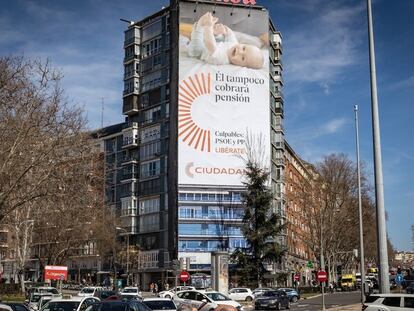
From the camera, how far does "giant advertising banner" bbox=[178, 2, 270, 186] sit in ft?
282

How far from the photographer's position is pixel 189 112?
87.4 m

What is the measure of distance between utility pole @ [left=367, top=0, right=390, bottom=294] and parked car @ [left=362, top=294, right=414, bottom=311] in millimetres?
2631

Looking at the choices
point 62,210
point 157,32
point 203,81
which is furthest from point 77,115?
point 157,32

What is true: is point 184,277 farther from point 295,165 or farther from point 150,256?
point 295,165

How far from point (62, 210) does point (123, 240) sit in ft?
199

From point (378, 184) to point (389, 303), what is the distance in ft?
18.8

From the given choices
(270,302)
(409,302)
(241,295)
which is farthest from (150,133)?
(409,302)

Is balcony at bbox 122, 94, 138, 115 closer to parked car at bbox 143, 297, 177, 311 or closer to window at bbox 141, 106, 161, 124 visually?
window at bbox 141, 106, 161, 124

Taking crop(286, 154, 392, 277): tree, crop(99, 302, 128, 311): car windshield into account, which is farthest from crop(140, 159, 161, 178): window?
crop(99, 302, 128, 311): car windshield

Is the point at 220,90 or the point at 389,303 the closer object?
the point at 389,303

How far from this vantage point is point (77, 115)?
1422 inches

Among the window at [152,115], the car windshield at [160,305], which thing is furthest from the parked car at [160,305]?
the window at [152,115]

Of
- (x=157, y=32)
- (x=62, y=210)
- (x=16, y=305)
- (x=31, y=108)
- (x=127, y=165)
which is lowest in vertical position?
(x=16, y=305)

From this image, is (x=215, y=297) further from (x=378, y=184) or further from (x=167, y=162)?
(x=167, y=162)
